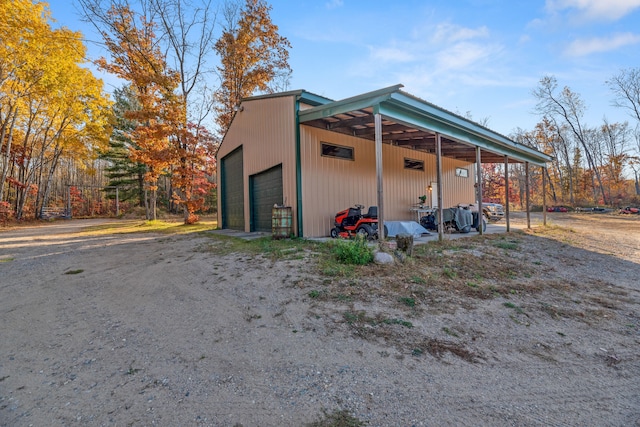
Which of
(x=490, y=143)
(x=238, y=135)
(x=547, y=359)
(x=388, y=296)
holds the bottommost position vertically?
(x=547, y=359)

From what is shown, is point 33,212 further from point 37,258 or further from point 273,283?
point 273,283

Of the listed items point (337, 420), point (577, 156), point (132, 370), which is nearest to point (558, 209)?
point (577, 156)

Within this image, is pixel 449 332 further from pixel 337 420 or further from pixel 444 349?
pixel 337 420

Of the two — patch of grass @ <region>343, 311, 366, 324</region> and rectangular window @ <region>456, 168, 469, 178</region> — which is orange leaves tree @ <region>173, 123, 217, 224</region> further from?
patch of grass @ <region>343, 311, 366, 324</region>

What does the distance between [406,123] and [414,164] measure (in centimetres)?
498

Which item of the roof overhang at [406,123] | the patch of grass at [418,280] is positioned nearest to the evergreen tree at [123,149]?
the roof overhang at [406,123]

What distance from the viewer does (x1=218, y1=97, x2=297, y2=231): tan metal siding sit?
7.77 metres

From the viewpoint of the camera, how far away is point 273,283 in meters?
3.97

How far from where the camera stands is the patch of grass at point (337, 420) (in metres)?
1.53

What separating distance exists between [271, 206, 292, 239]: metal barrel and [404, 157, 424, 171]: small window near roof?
541cm

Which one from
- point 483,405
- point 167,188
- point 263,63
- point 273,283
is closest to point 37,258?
point 273,283

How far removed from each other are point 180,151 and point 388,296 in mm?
14177

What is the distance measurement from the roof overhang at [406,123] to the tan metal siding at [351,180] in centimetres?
32

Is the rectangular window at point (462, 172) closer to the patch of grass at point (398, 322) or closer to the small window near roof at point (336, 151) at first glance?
the small window near roof at point (336, 151)
